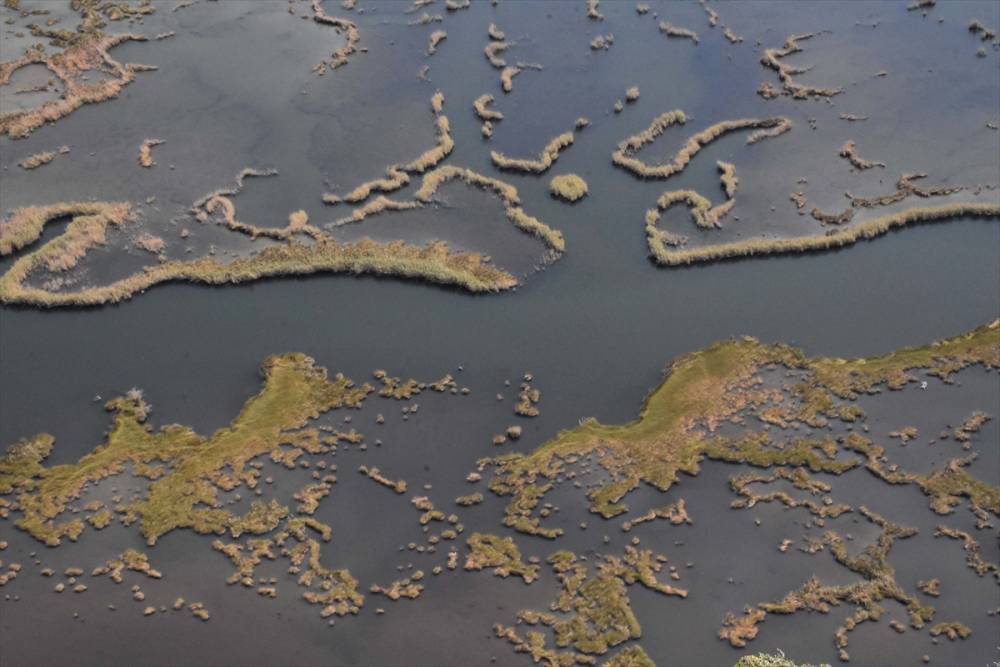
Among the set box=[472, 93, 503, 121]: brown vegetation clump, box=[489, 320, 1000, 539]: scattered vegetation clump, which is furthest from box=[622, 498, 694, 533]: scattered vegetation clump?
box=[472, 93, 503, 121]: brown vegetation clump

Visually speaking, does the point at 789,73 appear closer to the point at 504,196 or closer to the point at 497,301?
the point at 504,196

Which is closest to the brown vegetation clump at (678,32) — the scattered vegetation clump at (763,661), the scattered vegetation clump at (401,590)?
the scattered vegetation clump at (401,590)

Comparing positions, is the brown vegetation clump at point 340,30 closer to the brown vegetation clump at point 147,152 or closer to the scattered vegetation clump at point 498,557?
the brown vegetation clump at point 147,152

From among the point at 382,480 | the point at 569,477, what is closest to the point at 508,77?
the point at 569,477

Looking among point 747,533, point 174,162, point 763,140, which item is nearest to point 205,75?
point 174,162

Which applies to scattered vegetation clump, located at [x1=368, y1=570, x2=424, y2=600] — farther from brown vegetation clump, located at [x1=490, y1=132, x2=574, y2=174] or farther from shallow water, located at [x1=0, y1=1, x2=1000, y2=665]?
brown vegetation clump, located at [x1=490, y1=132, x2=574, y2=174]

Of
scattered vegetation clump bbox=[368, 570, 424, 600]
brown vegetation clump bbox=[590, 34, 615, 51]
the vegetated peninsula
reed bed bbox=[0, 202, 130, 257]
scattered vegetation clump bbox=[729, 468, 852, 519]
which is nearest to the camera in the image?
the vegetated peninsula
